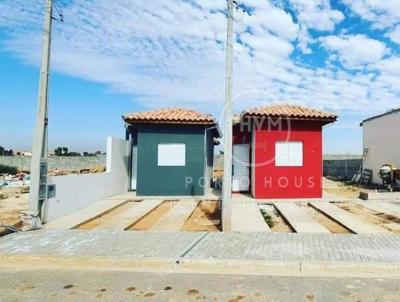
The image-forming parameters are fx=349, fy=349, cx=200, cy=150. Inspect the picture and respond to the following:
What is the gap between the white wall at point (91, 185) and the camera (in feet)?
31.9

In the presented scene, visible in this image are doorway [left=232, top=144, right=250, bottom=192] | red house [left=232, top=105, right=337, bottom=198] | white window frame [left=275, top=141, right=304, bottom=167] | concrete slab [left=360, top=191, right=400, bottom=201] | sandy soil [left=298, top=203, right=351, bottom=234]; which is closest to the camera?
sandy soil [left=298, top=203, right=351, bottom=234]

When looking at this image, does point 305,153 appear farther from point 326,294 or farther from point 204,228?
point 326,294

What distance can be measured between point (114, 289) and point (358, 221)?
6.98 meters

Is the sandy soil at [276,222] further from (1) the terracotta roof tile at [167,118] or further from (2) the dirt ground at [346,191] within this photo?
(1) the terracotta roof tile at [167,118]

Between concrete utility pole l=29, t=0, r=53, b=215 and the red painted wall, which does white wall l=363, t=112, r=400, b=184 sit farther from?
concrete utility pole l=29, t=0, r=53, b=215

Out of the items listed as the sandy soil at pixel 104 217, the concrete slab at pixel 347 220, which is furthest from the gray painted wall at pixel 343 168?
the sandy soil at pixel 104 217

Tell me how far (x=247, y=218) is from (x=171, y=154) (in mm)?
6076

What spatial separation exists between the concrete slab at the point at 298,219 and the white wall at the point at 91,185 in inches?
250

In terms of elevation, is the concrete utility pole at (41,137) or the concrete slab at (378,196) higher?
the concrete utility pole at (41,137)

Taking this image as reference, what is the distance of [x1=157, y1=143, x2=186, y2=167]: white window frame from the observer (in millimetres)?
14898

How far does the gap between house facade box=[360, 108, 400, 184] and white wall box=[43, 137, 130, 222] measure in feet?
46.0

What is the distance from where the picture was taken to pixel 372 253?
6051mm

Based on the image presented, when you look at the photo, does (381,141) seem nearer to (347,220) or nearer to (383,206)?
(383,206)

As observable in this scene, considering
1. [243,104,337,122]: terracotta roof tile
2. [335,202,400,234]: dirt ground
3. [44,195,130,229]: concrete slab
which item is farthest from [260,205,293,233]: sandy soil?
[44,195,130,229]: concrete slab
